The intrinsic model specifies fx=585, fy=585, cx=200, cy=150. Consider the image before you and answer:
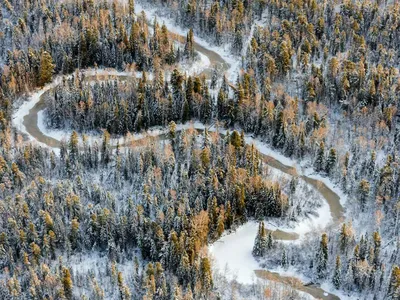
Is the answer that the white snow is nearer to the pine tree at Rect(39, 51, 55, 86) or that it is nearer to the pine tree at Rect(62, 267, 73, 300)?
the pine tree at Rect(62, 267, 73, 300)

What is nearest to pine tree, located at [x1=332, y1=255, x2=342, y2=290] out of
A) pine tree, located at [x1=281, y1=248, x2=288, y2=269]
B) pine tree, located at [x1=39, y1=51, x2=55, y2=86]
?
pine tree, located at [x1=281, y1=248, x2=288, y2=269]

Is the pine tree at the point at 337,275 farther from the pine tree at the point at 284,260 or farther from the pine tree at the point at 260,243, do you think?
the pine tree at the point at 260,243

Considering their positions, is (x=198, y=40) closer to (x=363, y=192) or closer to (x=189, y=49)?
(x=189, y=49)

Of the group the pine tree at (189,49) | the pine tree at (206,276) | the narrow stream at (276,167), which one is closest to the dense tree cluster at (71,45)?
the pine tree at (189,49)

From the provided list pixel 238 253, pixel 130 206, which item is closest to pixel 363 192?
pixel 238 253

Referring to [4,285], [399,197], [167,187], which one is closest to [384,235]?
[399,197]
